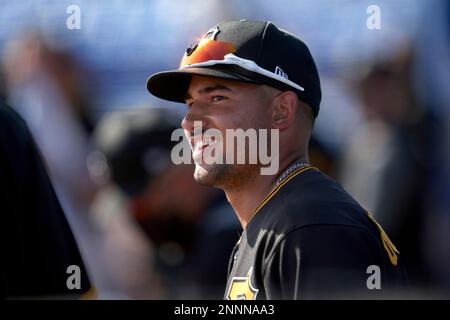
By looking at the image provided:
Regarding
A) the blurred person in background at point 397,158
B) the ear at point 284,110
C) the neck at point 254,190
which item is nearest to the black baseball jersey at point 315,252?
the neck at point 254,190

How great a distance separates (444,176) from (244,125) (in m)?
1.57

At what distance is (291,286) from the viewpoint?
6.15ft

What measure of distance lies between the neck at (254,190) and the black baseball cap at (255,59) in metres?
0.20

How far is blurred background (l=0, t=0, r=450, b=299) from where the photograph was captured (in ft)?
11.5

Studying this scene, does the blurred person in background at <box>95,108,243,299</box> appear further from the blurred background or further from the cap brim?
the cap brim

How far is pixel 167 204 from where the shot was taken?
359 cm

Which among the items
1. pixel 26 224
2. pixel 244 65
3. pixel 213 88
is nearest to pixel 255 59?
pixel 244 65

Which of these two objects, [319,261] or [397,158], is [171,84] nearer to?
[319,261]

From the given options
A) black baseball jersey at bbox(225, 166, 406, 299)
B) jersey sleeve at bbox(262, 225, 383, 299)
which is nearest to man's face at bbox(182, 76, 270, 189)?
black baseball jersey at bbox(225, 166, 406, 299)

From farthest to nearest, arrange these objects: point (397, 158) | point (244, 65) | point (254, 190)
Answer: point (397, 158) < point (254, 190) < point (244, 65)

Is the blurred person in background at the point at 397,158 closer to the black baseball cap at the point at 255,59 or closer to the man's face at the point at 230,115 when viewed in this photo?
the black baseball cap at the point at 255,59

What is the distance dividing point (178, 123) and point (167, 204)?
38cm

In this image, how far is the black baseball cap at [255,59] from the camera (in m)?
2.28
